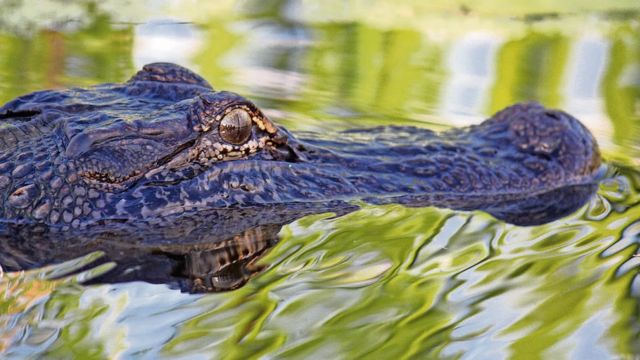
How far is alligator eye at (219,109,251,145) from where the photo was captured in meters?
3.51

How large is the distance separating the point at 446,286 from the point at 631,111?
4.32 metres

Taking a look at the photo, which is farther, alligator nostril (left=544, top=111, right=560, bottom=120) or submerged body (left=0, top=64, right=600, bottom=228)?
alligator nostril (left=544, top=111, right=560, bottom=120)

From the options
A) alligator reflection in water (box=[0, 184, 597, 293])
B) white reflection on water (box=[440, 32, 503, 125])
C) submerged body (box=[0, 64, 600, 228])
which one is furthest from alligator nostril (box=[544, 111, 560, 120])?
white reflection on water (box=[440, 32, 503, 125])

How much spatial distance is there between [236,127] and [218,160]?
0.14 m

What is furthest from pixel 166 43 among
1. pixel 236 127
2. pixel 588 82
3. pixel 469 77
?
pixel 236 127

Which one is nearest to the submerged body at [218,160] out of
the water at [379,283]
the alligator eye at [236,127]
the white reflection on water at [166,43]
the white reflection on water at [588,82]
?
the alligator eye at [236,127]

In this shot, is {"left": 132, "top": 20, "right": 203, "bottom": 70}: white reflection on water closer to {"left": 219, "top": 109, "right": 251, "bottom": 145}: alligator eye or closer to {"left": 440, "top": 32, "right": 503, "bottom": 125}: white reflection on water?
{"left": 440, "top": 32, "right": 503, "bottom": 125}: white reflection on water

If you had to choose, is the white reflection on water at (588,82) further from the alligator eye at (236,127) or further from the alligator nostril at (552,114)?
the alligator eye at (236,127)

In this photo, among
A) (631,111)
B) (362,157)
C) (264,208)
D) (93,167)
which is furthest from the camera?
(631,111)

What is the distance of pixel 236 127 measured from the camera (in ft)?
11.7

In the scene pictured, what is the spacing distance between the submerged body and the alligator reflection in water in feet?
0.18

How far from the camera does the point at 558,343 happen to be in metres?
2.62

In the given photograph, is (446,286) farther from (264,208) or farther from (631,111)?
(631,111)

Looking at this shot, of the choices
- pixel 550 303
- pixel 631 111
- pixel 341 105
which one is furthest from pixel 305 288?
pixel 631 111
